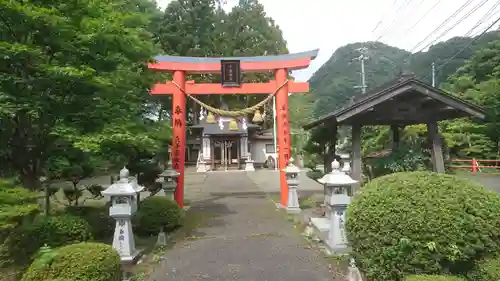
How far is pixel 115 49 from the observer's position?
6824 millimetres

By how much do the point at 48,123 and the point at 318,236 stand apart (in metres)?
6.30

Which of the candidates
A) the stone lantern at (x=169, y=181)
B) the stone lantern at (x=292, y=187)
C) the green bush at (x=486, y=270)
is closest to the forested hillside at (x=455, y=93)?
the stone lantern at (x=292, y=187)

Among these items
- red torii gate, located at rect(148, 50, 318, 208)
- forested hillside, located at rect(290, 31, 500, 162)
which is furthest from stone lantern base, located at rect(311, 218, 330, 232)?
forested hillside, located at rect(290, 31, 500, 162)

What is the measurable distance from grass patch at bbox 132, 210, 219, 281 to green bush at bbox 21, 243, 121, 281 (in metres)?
1.19

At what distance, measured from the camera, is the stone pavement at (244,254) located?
19.4ft

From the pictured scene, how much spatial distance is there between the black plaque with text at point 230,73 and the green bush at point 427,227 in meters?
8.99

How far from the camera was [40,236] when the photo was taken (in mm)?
5887

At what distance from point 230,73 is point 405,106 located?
624 centimetres

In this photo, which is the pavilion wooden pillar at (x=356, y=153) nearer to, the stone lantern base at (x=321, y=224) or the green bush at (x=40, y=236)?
the stone lantern base at (x=321, y=224)

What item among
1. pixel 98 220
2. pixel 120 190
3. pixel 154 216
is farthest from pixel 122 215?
pixel 98 220

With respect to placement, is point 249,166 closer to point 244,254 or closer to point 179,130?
point 179,130

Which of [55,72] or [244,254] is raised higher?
[55,72]

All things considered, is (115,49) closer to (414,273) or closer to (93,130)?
(93,130)

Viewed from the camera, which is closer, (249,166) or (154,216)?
(154,216)
